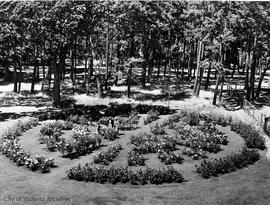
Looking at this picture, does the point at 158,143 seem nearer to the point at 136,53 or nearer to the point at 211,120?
the point at 211,120

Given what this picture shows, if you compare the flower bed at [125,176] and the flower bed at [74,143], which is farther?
the flower bed at [74,143]

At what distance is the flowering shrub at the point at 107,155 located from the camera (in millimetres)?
25375

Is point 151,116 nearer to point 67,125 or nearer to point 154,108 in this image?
point 154,108

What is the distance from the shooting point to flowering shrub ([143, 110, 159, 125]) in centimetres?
3578

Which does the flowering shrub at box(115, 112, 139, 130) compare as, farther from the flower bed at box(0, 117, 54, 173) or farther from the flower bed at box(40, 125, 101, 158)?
the flower bed at box(0, 117, 54, 173)

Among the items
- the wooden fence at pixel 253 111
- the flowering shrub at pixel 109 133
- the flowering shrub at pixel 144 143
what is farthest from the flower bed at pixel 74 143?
the wooden fence at pixel 253 111

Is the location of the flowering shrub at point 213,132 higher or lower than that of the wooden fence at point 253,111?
lower

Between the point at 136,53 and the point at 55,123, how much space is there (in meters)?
26.6

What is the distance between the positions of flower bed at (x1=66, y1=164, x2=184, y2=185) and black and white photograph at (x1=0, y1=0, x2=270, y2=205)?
0.21 ft

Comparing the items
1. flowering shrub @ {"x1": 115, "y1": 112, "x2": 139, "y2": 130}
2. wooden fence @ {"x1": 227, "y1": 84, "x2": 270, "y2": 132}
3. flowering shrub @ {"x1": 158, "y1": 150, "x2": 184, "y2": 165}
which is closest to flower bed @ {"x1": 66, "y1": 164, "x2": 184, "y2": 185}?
flowering shrub @ {"x1": 158, "y1": 150, "x2": 184, "y2": 165}

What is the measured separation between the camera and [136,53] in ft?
187

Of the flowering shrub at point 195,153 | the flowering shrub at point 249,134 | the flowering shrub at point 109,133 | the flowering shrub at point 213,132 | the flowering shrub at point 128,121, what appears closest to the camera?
the flowering shrub at point 195,153

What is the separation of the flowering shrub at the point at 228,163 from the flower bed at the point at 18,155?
968 centimetres

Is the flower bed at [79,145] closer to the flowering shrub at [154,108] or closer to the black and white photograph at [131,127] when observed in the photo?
the black and white photograph at [131,127]
